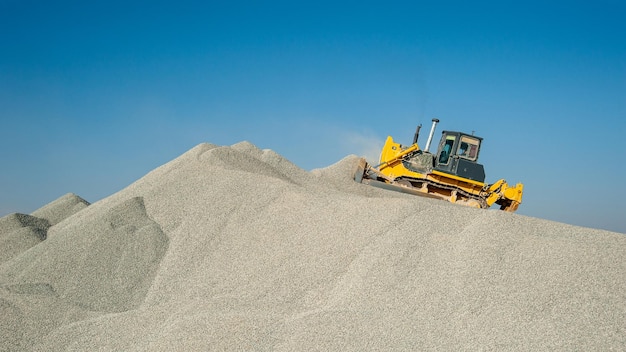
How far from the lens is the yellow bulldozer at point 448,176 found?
1356cm

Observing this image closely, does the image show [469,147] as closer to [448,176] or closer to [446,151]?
[446,151]

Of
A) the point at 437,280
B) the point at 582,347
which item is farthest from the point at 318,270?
the point at 582,347

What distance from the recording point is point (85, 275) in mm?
7578

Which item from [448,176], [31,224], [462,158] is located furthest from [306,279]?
[462,158]

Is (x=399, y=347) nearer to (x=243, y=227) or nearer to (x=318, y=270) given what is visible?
(x=318, y=270)

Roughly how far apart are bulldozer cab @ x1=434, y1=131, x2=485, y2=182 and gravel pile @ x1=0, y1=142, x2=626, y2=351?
534cm

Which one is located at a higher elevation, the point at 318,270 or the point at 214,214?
the point at 214,214

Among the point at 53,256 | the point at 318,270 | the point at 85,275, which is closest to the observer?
the point at 318,270

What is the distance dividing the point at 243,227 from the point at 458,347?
13.0 feet

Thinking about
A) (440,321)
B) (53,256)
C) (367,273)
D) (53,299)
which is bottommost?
(53,299)

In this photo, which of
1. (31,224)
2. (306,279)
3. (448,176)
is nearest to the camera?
(306,279)

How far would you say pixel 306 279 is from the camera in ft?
22.5

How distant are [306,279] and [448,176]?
24.8 feet

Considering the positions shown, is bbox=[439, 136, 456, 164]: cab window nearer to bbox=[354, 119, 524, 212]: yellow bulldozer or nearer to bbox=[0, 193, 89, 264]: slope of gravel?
bbox=[354, 119, 524, 212]: yellow bulldozer
